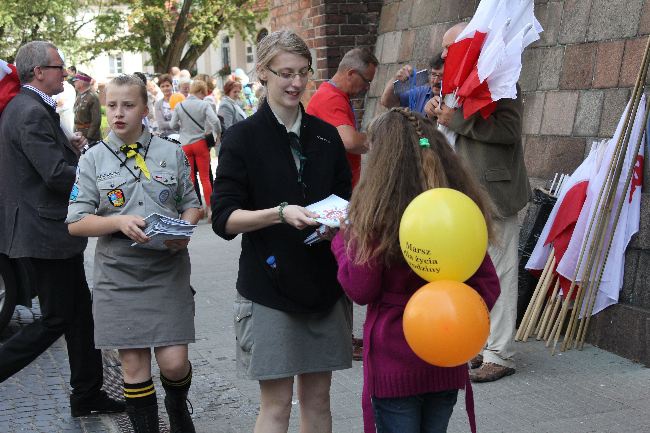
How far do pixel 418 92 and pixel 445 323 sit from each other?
3.81 m

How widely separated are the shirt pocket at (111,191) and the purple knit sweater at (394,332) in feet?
4.62

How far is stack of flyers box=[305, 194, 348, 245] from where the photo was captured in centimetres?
317

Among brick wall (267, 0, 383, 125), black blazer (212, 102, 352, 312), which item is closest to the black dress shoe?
black blazer (212, 102, 352, 312)

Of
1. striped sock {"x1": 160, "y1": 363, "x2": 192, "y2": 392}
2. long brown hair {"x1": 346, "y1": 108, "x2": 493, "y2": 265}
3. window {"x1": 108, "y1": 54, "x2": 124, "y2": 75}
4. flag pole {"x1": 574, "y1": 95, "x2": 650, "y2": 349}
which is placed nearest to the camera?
long brown hair {"x1": 346, "y1": 108, "x2": 493, "y2": 265}

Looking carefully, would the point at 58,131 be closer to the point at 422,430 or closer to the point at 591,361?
the point at 422,430

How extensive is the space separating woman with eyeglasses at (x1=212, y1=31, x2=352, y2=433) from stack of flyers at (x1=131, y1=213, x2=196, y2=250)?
0.39 m

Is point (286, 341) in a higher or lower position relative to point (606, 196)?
lower

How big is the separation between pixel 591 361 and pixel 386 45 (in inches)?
183

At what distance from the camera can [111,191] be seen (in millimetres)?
4133

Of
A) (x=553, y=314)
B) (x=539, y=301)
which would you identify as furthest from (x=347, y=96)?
(x=553, y=314)

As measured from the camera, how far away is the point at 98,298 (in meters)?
4.25

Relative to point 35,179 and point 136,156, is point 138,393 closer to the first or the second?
point 136,156

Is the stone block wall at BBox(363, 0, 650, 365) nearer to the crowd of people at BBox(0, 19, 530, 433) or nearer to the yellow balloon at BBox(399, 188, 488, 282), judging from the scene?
the crowd of people at BBox(0, 19, 530, 433)

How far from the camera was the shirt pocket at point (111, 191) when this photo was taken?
412cm
